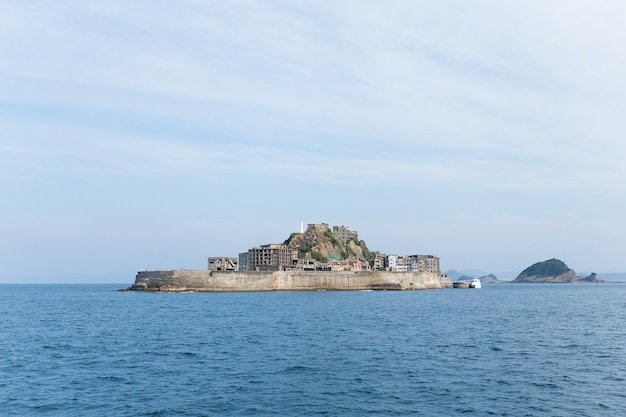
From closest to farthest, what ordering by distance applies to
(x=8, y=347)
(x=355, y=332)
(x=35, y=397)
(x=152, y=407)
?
(x=152, y=407) < (x=35, y=397) < (x=8, y=347) < (x=355, y=332)

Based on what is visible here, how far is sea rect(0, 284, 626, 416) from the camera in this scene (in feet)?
103

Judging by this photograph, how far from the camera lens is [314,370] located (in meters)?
41.7

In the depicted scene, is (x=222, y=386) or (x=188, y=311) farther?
(x=188, y=311)

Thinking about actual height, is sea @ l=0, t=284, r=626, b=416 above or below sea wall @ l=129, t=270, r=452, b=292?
below

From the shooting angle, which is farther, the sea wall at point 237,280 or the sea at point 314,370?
the sea wall at point 237,280

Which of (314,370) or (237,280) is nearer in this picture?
(314,370)

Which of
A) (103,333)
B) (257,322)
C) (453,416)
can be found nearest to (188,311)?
(257,322)

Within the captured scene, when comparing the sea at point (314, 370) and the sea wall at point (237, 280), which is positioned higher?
the sea wall at point (237, 280)

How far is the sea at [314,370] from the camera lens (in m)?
31.5

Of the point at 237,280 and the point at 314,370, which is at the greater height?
the point at 237,280

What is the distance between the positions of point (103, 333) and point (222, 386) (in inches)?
1483

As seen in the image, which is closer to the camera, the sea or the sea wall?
the sea

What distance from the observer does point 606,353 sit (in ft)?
165

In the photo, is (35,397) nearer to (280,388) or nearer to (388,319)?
(280,388)
